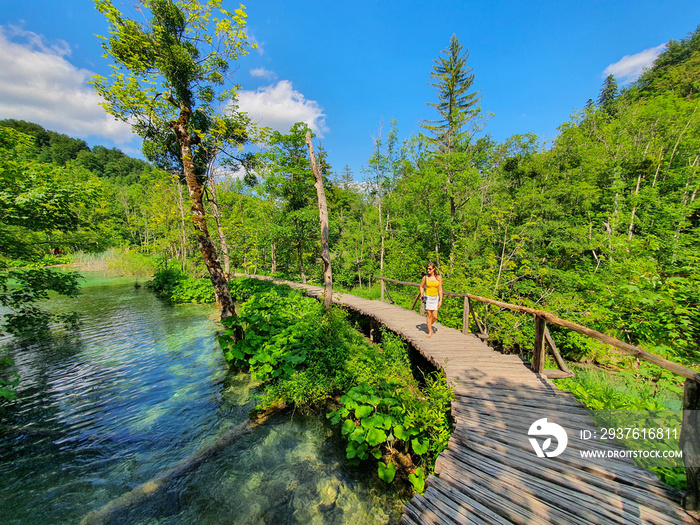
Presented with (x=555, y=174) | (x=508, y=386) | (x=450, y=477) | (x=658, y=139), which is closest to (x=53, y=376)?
(x=450, y=477)

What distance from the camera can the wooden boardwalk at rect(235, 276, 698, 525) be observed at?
7.10 feet

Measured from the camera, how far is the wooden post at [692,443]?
1.94 meters

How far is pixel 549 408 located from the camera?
12.1ft

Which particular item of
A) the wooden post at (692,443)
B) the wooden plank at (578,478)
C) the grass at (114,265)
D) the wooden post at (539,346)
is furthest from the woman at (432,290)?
the grass at (114,265)

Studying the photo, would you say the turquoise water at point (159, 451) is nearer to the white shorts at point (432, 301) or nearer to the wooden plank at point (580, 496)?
the wooden plank at point (580, 496)

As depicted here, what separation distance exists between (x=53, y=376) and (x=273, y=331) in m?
6.27

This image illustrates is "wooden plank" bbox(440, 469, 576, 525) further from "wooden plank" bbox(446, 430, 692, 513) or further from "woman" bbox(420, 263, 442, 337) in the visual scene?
"woman" bbox(420, 263, 442, 337)

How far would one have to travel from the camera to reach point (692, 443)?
199 centimetres

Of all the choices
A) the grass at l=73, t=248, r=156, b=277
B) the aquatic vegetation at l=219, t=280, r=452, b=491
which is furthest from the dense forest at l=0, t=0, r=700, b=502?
the grass at l=73, t=248, r=156, b=277

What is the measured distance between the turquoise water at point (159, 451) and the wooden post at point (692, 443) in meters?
3.12

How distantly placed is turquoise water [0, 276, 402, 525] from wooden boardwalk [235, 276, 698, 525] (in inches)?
59.7

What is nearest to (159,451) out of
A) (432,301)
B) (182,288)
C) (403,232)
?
(432,301)

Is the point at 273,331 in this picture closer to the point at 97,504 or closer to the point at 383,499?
the point at 97,504

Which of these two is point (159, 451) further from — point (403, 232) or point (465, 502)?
point (403, 232)
